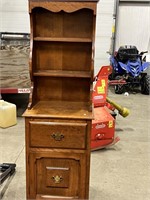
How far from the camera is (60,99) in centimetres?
210

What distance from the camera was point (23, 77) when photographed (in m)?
4.11

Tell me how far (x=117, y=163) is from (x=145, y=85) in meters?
3.51

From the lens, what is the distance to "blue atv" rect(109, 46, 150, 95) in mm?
5988

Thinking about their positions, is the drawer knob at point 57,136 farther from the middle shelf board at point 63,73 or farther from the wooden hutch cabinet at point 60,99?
the middle shelf board at point 63,73

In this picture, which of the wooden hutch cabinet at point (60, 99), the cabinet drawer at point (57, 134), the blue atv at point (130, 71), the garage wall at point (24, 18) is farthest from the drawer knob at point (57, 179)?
the garage wall at point (24, 18)

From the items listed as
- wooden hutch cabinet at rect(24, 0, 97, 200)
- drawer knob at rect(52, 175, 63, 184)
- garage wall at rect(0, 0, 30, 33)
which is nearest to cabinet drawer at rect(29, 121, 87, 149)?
wooden hutch cabinet at rect(24, 0, 97, 200)

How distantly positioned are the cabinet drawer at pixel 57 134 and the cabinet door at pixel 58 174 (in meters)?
0.06

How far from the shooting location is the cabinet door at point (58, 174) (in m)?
1.85

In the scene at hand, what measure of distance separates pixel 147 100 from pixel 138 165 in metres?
2.99

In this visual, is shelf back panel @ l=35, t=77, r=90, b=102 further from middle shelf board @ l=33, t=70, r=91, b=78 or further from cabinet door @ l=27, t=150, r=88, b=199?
cabinet door @ l=27, t=150, r=88, b=199

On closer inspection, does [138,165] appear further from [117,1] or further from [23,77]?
[117,1]

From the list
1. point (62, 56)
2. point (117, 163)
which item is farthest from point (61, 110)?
point (117, 163)

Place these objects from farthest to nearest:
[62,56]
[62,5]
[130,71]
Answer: [130,71], [62,56], [62,5]

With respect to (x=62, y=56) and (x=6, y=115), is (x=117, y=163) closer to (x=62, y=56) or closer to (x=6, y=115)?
(x=62, y=56)
